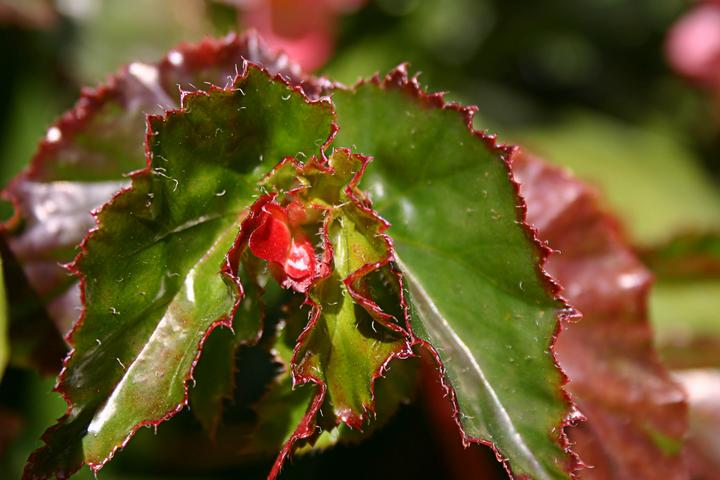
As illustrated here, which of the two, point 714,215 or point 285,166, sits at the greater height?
point 714,215

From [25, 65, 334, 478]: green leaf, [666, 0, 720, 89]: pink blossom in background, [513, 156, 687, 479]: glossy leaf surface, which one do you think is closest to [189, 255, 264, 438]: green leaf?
[25, 65, 334, 478]: green leaf

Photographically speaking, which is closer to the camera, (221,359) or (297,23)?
(221,359)

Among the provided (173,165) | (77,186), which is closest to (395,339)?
(173,165)

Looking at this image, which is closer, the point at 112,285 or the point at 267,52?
the point at 112,285

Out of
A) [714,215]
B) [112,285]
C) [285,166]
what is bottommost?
[112,285]

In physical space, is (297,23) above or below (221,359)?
above

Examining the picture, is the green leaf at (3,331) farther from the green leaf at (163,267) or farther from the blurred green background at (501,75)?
the blurred green background at (501,75)

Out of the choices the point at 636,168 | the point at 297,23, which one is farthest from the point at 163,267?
the point at 636,168

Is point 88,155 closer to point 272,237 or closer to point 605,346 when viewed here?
point 272,237

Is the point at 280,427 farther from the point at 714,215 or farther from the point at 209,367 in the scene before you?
the point at 714,215
